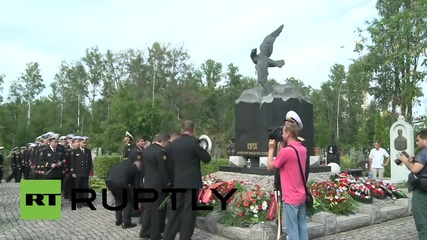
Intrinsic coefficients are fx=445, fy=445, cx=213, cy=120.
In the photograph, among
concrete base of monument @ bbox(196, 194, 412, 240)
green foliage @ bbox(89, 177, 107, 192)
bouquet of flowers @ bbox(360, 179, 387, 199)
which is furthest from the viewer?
green foliage @ bbox(89, 177, 107, 192)

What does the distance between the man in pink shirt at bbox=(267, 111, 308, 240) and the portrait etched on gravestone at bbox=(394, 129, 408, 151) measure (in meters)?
14.1

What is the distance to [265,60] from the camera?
10.7 meters

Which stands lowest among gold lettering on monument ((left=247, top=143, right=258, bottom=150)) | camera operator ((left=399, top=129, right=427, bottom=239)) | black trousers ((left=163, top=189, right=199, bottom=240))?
black trousers ((left=163, top=189, right=199, bottom=240))

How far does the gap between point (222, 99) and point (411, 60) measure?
95.3ft

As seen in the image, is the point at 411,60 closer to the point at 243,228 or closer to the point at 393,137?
the point at 393,137

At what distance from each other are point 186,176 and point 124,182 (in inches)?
68.8

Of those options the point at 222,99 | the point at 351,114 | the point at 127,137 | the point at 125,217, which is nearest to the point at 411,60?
the point at 127,137

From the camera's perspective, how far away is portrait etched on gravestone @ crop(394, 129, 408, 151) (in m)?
17.8

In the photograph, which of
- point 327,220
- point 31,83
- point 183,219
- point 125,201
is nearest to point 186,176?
point 183,219

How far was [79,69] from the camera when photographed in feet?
151

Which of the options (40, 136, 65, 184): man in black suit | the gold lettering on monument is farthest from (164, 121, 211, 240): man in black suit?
(40, 136, 65, 184): man in black suit

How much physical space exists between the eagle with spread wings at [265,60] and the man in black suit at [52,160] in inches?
204

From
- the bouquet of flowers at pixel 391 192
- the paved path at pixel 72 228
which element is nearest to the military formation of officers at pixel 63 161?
the paved path at pixel 72 228

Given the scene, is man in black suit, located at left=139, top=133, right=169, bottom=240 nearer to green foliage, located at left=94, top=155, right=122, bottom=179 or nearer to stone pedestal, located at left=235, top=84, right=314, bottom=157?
stone pedestal, located at left=235, top=84, right=314, bottom=157
